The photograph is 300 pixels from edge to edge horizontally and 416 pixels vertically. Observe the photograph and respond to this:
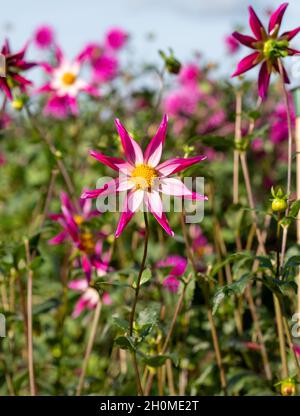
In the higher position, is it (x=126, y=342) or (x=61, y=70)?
(x=61, y=70)

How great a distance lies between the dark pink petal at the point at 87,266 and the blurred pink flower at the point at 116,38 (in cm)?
157

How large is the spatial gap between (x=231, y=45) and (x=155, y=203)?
5.01 ft

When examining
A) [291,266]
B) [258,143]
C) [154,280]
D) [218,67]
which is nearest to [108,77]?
[218,67]

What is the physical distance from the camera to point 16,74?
1.17m

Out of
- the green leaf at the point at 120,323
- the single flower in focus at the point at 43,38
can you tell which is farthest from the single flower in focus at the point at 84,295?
the single flower in focus at the point at 43,38

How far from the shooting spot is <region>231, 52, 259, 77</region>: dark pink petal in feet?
3.18

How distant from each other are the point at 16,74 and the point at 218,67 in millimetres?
1314

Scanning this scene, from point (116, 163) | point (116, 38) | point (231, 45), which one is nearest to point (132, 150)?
point (116, 163)

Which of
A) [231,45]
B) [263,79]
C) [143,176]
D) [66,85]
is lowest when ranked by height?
[143,176]

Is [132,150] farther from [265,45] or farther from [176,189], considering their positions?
[265,45]

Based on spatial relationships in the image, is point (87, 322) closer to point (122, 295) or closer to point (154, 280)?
point (122, 295)

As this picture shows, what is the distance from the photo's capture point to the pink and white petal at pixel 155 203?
2.74ft

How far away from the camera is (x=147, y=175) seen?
88 centimetres

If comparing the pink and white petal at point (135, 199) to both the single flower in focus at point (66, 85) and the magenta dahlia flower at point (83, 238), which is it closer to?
the magenta dahlia flower at point (83, 238)
